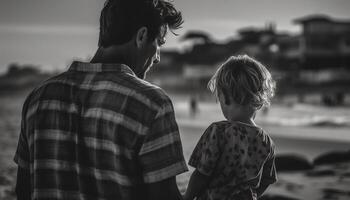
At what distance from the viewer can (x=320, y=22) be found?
1198 cm

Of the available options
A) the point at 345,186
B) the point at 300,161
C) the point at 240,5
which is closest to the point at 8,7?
the point at 240,5

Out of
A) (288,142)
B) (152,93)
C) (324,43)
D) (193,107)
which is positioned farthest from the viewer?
(324,43)

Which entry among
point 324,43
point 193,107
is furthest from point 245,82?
point 324,43

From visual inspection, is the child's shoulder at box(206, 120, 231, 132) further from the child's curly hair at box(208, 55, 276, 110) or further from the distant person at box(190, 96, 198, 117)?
the distant person at box(190, 96, 198, 117)

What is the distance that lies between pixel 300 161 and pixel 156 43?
12.7ft

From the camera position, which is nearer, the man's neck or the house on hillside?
the man's neck

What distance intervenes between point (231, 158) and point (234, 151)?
23 millimetres

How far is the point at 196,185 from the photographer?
48.6 inches

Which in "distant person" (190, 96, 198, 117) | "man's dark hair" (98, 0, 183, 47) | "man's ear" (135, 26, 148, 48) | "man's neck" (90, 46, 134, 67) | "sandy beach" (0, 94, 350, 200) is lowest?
"distant person" (190, 96, 198, 117)

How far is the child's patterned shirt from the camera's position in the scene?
1223 millimetres

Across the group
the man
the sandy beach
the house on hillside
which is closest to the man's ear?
the man

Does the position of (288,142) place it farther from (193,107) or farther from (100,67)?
(100,67)

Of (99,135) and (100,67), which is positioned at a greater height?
(100,67)

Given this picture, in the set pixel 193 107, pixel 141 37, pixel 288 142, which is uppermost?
pixel 141 37
